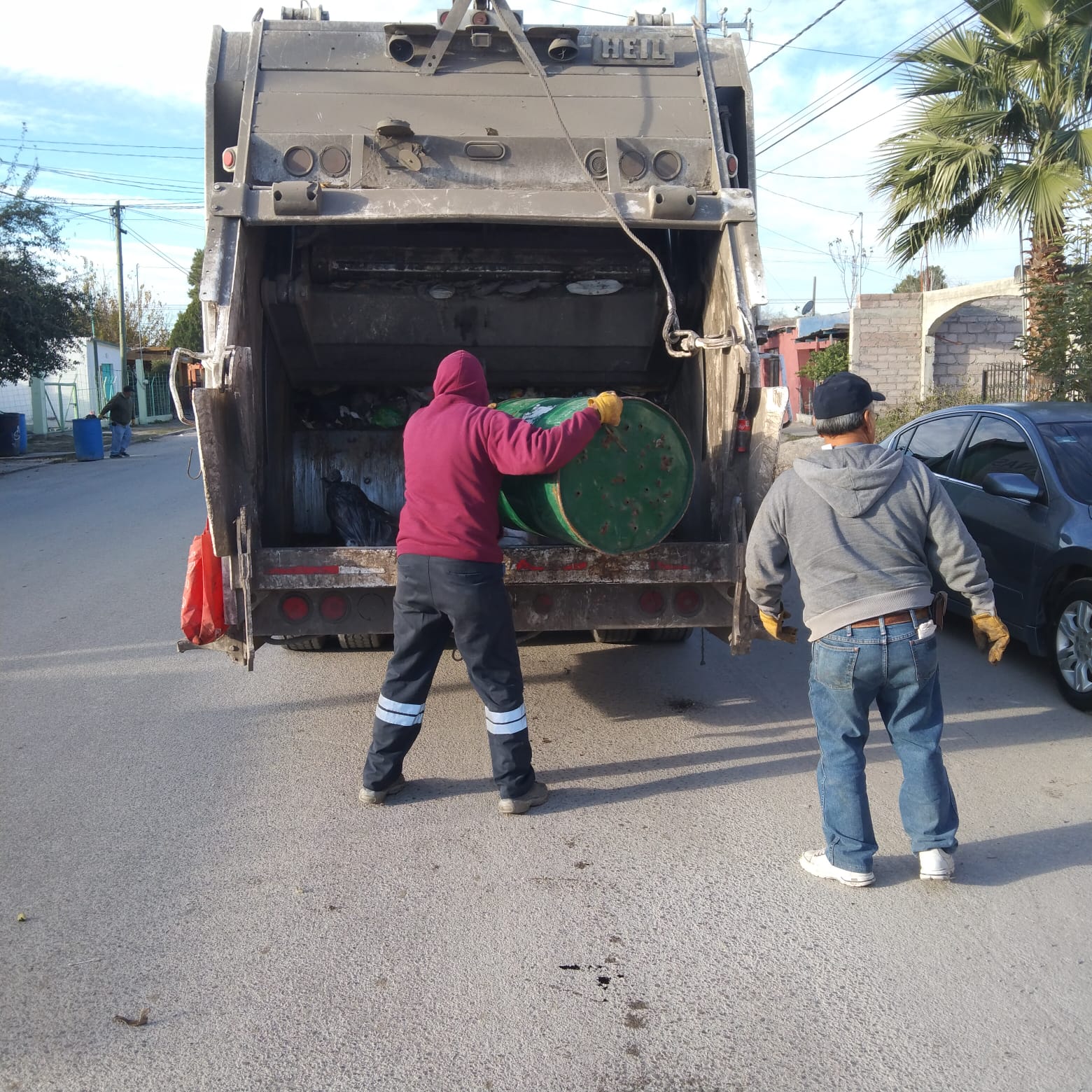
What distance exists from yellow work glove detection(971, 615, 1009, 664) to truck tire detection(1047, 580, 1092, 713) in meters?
1.87

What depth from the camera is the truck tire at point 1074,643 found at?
5.31 metres

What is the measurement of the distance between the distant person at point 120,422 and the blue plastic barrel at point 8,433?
175cm

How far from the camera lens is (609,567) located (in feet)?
14.6

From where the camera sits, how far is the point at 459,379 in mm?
4258

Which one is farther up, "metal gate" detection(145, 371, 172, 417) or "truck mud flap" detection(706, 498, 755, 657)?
"metal gate" detection(145, 371, 172, 417)

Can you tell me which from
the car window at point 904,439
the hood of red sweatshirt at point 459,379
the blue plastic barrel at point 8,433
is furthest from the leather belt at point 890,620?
the blue plastic barrel at point 8,433

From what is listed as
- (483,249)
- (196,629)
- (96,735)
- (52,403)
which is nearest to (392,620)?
(196,629)

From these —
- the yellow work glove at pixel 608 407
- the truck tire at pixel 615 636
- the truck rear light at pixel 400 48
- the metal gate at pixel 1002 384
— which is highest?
the truck rear light at pixel 400 48

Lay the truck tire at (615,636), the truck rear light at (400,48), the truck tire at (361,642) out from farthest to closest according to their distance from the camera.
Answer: the truck tire at (615,636) < the truck tire at (361,642) < the truck rear light at (400,48)

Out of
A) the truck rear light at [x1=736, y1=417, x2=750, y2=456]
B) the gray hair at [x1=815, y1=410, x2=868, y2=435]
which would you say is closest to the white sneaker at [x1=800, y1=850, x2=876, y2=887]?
the gray hair at [x1=815, y1=410, x2=868, y2=435]

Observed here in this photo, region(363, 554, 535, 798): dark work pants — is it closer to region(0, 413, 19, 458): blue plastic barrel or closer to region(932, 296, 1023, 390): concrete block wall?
region(932, 296, 1023, 390): concrete block wall

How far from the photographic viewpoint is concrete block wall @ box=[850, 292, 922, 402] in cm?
2159

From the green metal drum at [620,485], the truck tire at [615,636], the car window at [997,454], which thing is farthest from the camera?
the car window at [997,454]

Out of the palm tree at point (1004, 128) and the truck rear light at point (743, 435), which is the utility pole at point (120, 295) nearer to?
the palm tree at point (1004, 128)
